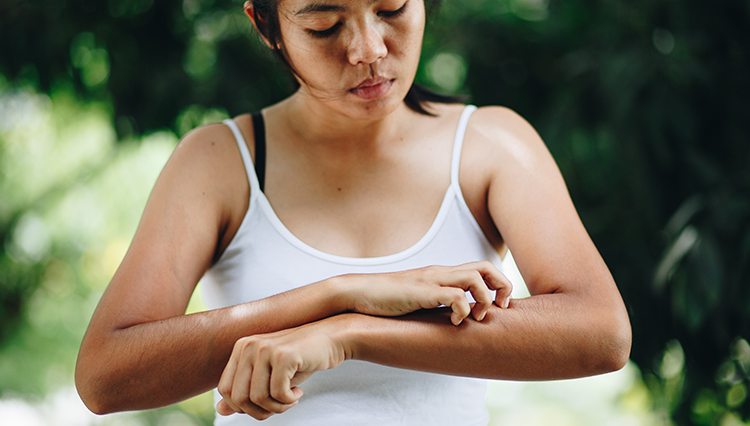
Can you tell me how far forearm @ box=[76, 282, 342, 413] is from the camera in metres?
0.72

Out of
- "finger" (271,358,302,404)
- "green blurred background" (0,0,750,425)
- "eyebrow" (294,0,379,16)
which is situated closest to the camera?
"finger" (271,358,302,404)

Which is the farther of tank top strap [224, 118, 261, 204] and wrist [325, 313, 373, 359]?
tank top strap [224, 118, 261, 204]

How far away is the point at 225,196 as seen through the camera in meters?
0.86

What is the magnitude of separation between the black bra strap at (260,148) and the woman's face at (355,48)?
12 centimetres

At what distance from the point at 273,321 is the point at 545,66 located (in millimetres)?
1250

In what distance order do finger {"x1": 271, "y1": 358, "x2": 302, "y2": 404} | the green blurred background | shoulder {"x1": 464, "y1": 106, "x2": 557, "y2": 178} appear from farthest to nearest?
1. the green blurred background
2. shoulder {"x1": 464, "y1": 106, "x2": 557, "y2": 178}
3. finger {"x1": 271, "y1": 358, "x2": 302, "y2": 404}

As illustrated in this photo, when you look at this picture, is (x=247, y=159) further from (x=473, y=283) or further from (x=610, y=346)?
(x=610, y=346)

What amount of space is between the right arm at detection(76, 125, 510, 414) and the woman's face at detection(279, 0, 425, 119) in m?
0.26

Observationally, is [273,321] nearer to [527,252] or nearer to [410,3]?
[527,252]

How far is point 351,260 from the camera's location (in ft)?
2.71

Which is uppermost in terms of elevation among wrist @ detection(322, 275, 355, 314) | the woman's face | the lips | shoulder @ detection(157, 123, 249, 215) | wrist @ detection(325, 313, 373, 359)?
the woman's face

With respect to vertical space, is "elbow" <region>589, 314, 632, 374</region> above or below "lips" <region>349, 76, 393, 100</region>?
below

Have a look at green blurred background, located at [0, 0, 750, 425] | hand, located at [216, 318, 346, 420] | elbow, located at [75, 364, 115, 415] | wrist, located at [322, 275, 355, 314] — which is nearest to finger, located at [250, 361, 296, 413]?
hand, located at [216, 318, 346, 420]

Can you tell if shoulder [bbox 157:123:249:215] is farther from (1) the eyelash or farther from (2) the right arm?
(1) the eyelash
